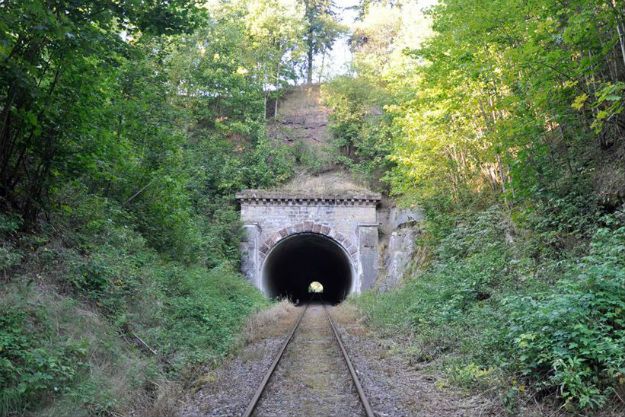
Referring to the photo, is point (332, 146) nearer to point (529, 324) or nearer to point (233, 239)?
point (233, 239)

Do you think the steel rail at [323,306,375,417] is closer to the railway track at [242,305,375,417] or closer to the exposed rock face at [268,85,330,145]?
the railway track at [242,305,375,417]

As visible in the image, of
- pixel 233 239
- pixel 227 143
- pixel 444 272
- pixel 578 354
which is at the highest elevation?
pixel 227 143

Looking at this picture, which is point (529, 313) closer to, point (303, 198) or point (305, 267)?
point (303, 198)

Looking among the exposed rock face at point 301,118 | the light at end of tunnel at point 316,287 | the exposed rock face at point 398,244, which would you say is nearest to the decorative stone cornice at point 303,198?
the exposed rock face at point 398,244

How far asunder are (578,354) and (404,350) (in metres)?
4.04

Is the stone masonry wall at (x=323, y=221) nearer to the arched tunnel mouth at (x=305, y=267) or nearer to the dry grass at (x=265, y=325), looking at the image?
the arched tunnel mouth at (x=305, y=267)

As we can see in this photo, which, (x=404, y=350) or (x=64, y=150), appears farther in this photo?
(x=404, y=350)

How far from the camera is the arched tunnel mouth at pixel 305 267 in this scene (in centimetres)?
2306

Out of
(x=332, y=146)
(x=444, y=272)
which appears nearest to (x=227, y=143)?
(x=332, y=146)

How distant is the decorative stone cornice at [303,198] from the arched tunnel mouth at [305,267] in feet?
5.24

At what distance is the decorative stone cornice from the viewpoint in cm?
2150

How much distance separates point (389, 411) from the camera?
5.44 m

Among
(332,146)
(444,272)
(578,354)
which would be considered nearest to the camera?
(578,354)

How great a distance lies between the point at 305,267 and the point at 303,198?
11.8 metres
